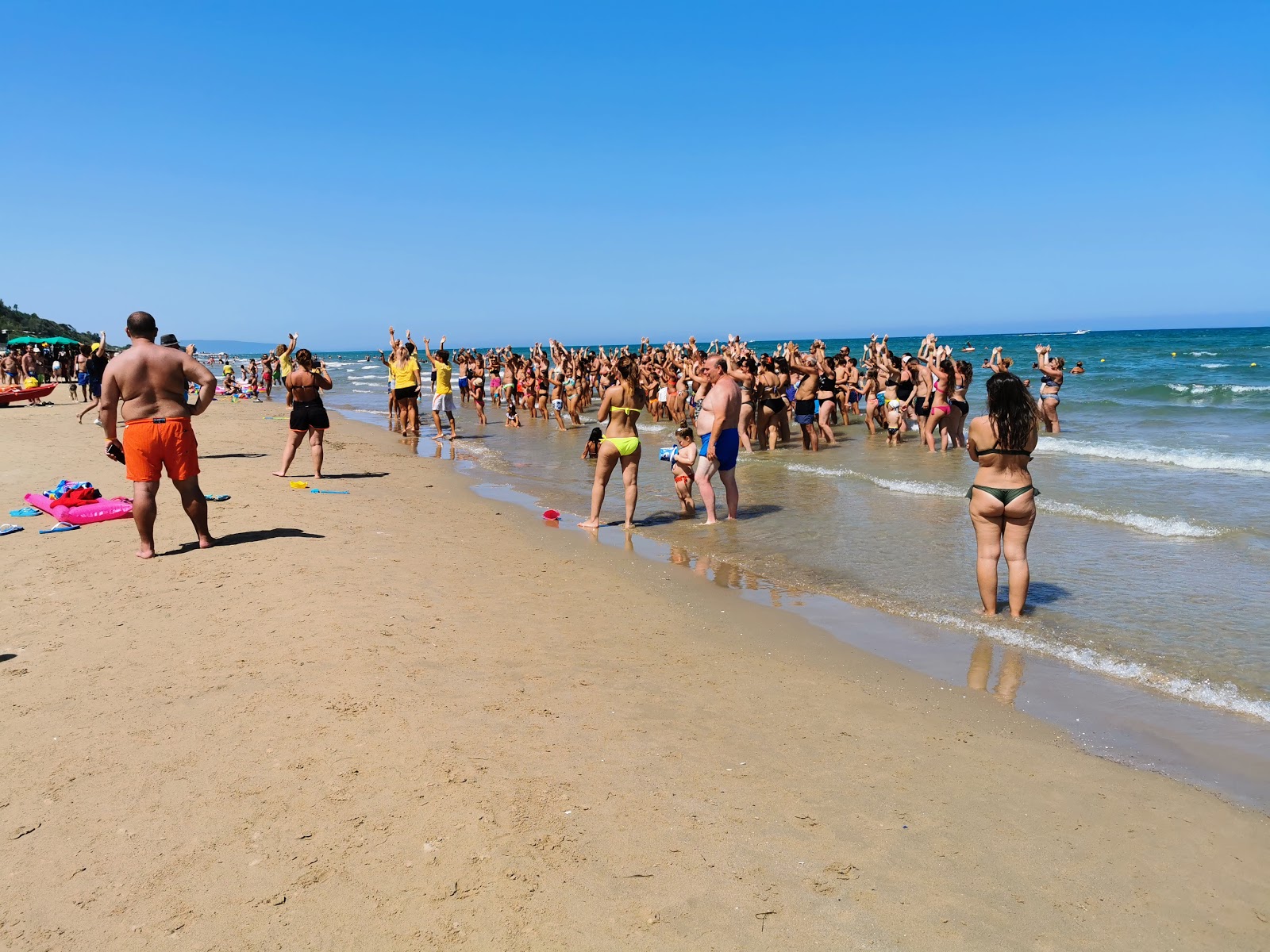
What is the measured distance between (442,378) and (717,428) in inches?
406

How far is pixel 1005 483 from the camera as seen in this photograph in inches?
223

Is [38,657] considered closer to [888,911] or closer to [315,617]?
[315,617]

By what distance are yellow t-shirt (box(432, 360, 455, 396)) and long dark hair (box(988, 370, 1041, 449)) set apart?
13434 mm

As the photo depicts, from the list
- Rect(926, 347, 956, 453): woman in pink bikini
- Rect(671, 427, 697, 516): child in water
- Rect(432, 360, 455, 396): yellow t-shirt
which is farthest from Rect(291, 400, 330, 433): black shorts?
Rect(926, 347, 956, 453): woman in pink bikini

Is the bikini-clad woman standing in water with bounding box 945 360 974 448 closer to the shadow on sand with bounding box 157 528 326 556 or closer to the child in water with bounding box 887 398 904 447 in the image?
the child in water with bounding box 887 398 904 447

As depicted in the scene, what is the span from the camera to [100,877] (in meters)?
2.61

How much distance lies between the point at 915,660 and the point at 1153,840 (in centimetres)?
205

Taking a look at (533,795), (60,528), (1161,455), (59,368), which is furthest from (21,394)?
(1161,455)

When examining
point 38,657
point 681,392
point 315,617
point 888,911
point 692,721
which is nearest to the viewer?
point 888,911

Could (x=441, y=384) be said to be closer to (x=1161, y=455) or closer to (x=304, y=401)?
(x=304, y=401)

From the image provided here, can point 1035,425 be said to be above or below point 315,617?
above

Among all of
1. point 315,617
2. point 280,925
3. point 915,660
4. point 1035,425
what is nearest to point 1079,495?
point 1035,425

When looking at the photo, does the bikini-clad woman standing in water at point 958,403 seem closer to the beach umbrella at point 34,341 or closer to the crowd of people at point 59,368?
the crowd of people at point 59,368

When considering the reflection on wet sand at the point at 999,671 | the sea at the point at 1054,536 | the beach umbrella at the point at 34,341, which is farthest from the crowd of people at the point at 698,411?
the beach umbrella at the point at 34,341
